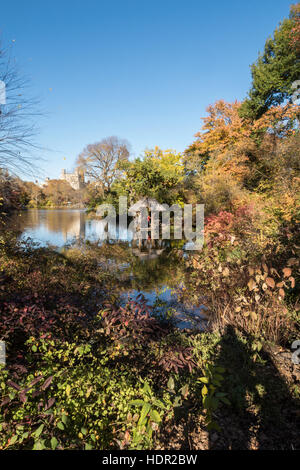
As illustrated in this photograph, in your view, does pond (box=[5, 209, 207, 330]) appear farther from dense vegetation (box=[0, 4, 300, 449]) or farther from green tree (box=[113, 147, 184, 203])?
green tree (box=[113, 147, 184, 203])

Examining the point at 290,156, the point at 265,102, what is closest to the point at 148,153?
the point at 265,102

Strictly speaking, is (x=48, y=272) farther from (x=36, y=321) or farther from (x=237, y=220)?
(x=237, y=220)

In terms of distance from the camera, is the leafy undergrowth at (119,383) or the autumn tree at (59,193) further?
the autumn tree at (59,193)

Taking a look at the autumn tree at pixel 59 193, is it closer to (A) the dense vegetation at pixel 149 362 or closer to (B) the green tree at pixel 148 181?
(B) the green tree at pixel 148 181

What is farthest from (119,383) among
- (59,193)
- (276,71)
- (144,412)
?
(59,193)

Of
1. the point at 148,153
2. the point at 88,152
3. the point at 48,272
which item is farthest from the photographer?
the point at 88,152

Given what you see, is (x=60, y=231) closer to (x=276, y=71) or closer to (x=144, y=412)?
(x=144, y=412)

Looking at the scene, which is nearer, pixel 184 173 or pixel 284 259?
pixel 284 259

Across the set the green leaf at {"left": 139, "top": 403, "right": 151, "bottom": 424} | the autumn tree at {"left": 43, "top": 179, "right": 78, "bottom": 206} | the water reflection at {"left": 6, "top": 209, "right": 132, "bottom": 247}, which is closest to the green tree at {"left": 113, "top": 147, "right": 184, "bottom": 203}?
the water reflection at {"left": 6, "top": 209, "right": 132, "bottom": 247}

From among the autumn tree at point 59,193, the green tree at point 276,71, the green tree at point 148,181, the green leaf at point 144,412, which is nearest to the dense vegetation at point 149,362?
the green leaf at point 144,412

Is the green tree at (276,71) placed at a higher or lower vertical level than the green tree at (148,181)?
higher

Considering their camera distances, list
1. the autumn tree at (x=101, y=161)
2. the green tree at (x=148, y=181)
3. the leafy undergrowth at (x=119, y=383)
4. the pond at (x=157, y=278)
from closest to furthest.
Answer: the leafy undergrowth at (x=119, y=383) < the pond at (x=157, y=278) < the green tree at (x=148, y=181) < the autumn tree at (x=101, y=161)
